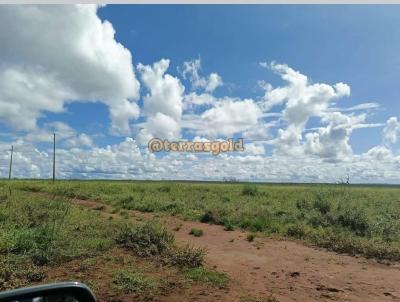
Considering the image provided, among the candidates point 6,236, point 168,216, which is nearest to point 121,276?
point 6,236

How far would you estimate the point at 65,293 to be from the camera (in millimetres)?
1735

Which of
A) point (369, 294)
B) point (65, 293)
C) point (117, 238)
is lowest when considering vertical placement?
point (369, 294)

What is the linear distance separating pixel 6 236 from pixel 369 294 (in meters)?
7.99

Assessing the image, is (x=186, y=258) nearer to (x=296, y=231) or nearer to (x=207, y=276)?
(x=207, y=276)

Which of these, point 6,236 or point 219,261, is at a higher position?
point 6,236

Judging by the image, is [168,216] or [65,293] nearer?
[65,293]

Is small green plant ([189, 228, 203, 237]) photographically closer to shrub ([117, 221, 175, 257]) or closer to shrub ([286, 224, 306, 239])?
shrub ([117, 221, 175, 257])

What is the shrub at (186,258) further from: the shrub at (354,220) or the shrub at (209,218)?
the shrub at (209,218)

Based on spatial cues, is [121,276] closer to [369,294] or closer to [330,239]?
[369,294]

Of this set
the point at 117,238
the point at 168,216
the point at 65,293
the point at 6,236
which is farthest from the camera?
the point at 168,216

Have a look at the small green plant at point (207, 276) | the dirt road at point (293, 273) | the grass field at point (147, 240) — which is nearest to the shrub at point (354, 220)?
the grass field at point (147, 240)

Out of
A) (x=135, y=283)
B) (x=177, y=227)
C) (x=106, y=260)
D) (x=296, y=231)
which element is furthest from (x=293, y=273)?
(x=177, y=227)

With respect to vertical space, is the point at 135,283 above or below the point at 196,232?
below

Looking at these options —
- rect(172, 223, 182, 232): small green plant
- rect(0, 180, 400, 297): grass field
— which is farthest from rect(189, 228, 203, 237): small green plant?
rect(172, 223, 182, 232): small green plant
